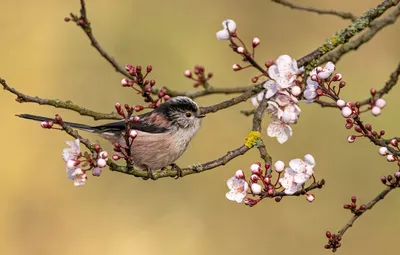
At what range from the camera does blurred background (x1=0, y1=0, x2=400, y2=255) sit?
878 centimetres

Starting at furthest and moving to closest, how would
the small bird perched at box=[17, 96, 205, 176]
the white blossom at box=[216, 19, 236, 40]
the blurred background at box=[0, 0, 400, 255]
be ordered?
1. the blurred background at box=[0, 0, 400, 255]
2. the small bird perched at box=[17, 96, 205, 176]
3. the white blossom at box=[216, 19, 236, 40]

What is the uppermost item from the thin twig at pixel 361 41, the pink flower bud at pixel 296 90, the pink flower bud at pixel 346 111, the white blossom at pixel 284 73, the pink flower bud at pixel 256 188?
the thin twig at pixel 361 41

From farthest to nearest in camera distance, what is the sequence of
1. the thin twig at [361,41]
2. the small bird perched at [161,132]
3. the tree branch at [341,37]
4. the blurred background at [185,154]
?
the blurred background at [185,154], the small bird perched at [161,132], the thin twig at [361,41], the tree branch at [341,37]

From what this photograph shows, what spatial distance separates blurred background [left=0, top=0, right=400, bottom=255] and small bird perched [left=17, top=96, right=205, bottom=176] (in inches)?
117

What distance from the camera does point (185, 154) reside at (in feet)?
31.0

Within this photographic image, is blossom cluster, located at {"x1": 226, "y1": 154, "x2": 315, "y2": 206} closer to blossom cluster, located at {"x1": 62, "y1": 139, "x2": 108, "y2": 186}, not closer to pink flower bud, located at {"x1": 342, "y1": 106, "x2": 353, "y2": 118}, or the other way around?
pink flower bud, located at {"x1": 342, "y1": 106, "x2": 353, "y2": 118}

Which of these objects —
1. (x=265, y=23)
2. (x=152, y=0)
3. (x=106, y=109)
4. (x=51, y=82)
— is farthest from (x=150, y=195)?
(x=152, y=0)

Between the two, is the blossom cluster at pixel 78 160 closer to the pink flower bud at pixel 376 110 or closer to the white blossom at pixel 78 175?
the white blossom at pixel 78 175

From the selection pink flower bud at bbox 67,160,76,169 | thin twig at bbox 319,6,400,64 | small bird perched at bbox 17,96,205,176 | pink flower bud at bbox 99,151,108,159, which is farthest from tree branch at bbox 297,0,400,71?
pink flower bud at bbox 67,160,76,169

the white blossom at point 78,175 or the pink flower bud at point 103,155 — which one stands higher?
the pink flower bud at point 103,155

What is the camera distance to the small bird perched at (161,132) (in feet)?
18.5

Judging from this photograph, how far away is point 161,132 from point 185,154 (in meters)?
3.55

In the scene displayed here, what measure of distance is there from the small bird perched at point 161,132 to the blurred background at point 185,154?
296 cm

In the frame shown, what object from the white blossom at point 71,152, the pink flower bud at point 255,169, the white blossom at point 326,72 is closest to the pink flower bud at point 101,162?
the white blossom at point 71,152
